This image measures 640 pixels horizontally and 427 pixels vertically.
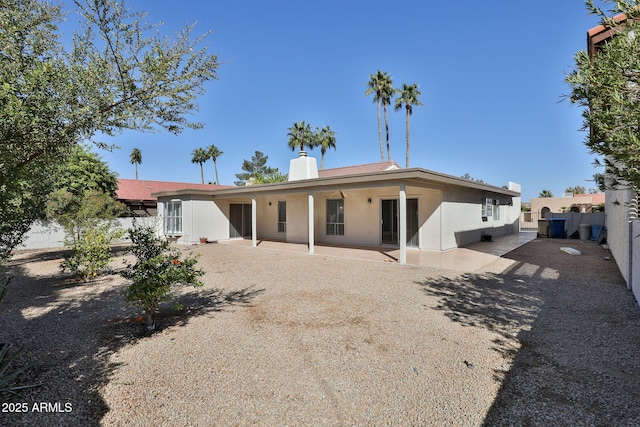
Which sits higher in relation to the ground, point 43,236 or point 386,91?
point 386,91

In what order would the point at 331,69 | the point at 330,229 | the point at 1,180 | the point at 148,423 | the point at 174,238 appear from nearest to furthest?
the point at 148,423 < the point at 1,180 < the point at 330,229 < the point at 174,238 < the point at 331,69

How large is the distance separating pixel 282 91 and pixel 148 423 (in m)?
18.5

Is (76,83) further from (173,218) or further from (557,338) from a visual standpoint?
(173,218)

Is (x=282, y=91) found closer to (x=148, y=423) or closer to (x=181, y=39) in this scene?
(x=181, y=39)

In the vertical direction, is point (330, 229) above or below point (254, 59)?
below

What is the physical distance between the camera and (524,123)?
13.3m

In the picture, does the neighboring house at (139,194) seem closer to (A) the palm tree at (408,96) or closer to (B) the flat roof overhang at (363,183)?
(B) the flat roof overhang at (363,183)

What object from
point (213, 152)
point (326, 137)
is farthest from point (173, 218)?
point (213, 152)

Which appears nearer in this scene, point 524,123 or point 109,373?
point 109,373

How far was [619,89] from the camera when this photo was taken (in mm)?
2621

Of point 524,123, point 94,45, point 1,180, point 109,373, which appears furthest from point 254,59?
point 524,123

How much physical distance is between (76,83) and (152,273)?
2506mm

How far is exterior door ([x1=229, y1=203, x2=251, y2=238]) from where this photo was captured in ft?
59.2

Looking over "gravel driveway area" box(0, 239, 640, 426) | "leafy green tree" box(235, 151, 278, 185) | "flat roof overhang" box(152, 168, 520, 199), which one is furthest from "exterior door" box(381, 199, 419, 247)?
"leafy green tree" box(235, 151, 278, 185)
